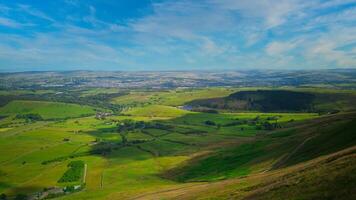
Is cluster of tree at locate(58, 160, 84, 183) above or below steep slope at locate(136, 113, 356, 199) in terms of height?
below

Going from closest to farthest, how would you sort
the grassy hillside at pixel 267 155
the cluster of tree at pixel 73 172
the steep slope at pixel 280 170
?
the steep slope at pixel 280 170
the grassy hillside at pixel 267 155
the cluster of tree at pixel 73 172

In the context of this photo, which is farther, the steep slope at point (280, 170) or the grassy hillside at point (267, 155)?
the grassy hillside at point (267, 155)

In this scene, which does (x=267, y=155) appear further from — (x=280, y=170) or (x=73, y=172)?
(x=73, y=172)

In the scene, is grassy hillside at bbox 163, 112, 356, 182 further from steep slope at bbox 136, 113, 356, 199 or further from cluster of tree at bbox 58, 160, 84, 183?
cluster of tree at bbox 58, 160, 84, 183

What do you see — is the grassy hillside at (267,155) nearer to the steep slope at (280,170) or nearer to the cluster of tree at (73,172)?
the steep slope at (280,170)

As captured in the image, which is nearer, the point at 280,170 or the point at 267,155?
the point at 280,170

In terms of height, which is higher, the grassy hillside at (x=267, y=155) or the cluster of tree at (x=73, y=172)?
the grassy hillside at (x=267, y=155)

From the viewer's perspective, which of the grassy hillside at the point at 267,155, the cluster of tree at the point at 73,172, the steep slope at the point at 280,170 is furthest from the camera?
the cluster of tree at the point at 73,172

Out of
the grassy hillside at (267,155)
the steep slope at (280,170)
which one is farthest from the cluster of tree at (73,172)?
the grassy hillside at (267,155)

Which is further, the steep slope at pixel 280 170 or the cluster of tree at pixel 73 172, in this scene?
the cluster of tree at pixel 73 172

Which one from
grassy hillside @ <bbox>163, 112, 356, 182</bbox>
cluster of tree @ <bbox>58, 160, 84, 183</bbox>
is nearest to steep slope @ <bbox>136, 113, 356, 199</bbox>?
grassy hillside @ <bbox>163, 112, 356, 182</bbox>

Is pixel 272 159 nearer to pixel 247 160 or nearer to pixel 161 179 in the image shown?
pixel 247 160

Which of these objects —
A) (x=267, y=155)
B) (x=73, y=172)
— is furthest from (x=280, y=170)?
(x=73, y=172)
